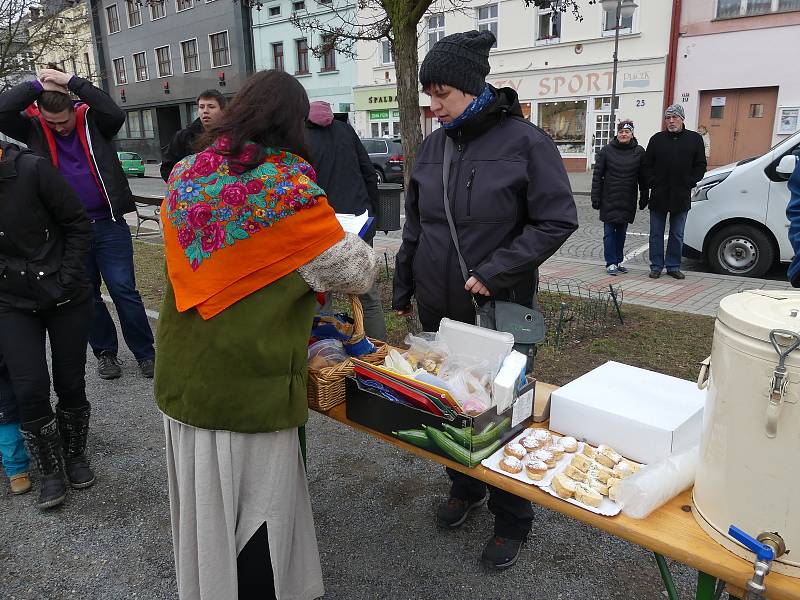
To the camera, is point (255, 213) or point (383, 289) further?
point (383, 289)

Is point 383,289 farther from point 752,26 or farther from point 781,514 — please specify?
point 752,26

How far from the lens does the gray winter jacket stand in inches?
85.5

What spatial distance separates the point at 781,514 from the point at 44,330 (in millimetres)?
2970

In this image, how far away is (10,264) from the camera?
2.68 metres

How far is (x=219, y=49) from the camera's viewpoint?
103 feet

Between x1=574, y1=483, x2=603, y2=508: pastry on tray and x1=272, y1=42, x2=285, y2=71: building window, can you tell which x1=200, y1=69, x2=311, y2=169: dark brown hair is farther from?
x1=272, y1=42, x2=285, y2=71: building window

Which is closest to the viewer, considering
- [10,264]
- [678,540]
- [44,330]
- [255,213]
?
[678,540]

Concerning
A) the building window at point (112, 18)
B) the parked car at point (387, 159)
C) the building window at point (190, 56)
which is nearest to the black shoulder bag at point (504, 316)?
the parked car at point (387, 159)

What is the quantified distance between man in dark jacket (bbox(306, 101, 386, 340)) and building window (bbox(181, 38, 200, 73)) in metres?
32.6

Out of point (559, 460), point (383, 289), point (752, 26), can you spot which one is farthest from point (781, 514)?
point (752, 26)

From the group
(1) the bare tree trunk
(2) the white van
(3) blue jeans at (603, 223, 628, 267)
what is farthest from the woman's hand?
(2) the white van

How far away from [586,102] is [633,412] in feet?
69.7

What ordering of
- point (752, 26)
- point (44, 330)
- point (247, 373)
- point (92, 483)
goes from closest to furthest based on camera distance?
1. point (247, 373)
2. point (44, 330)
3. point (92, 483)
4. point (752, 26)

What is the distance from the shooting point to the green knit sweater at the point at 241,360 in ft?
5.52
